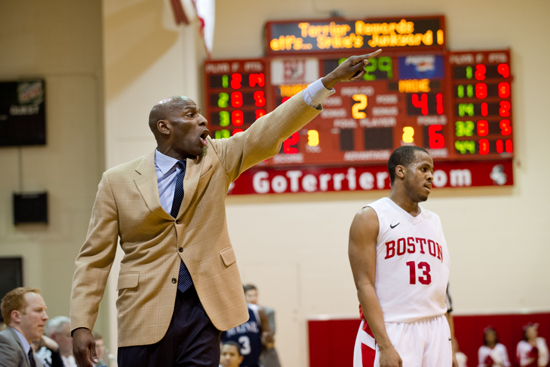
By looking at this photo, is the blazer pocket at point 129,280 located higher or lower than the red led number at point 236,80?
lower

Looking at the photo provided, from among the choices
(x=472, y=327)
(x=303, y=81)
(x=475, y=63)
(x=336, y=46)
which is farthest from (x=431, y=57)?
(x=472, y=327)

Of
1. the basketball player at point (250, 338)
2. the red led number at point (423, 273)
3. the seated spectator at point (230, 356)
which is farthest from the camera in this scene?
the basketball player at point (250, 338)

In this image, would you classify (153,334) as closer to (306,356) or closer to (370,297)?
(370,297)

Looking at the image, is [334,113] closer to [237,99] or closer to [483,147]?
[237,99]

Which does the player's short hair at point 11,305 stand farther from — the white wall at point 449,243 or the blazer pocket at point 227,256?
the white wall at point 449,243

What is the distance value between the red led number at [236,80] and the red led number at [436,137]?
7.82 feet

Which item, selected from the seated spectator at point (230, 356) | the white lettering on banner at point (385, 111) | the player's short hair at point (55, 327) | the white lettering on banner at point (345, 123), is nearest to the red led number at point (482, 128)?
the white lettering on banner at point (385, 111)

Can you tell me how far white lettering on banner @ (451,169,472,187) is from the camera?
7.29 m

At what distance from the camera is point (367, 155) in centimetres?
711

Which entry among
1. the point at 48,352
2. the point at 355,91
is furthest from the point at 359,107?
the point at 48,352

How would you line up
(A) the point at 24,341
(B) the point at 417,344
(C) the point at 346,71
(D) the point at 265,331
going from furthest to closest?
(D) the point at 265,331, (A) the point at 24,341, (B) the point at 417,344, (C) the point at 346,71

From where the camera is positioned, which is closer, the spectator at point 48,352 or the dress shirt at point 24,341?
the dress shirt at point 24,341

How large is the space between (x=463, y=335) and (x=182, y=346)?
19.2 feet

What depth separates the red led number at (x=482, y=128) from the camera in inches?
279
